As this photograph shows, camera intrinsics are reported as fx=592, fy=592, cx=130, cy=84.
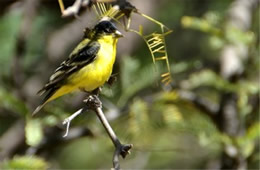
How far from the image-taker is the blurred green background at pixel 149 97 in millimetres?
3143

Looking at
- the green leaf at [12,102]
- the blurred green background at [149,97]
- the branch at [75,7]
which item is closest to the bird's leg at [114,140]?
the branch at [75,7]

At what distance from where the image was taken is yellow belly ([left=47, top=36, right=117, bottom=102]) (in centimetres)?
245

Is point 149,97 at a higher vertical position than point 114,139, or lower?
lower

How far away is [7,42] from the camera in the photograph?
4758mm

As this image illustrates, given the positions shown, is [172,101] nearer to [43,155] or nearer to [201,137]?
[201,137]

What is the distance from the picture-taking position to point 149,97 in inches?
145

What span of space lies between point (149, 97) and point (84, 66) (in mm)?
1089

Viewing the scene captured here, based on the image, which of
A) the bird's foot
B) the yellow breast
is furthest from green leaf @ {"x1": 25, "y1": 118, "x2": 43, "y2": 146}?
the bird's foot

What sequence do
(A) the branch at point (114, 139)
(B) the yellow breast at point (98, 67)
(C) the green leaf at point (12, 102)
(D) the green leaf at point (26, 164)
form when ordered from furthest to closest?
(C) the green leaf at point (12, 102)
(B) the yellow breast at point (98, 67)
(D) the green leaf at point (26, 164)
(A) the branch at point (114, 139)

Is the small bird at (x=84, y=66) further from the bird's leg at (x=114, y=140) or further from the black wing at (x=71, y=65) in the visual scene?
the bird's leg at (x=114, y=140)

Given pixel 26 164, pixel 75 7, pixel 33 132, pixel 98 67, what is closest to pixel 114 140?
pixel 75 7

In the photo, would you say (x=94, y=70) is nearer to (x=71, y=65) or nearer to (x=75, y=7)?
(x=71, y=65)

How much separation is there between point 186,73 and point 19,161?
2.50 metres

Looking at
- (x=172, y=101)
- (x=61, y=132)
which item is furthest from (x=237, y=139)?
(x=61, y=132)
